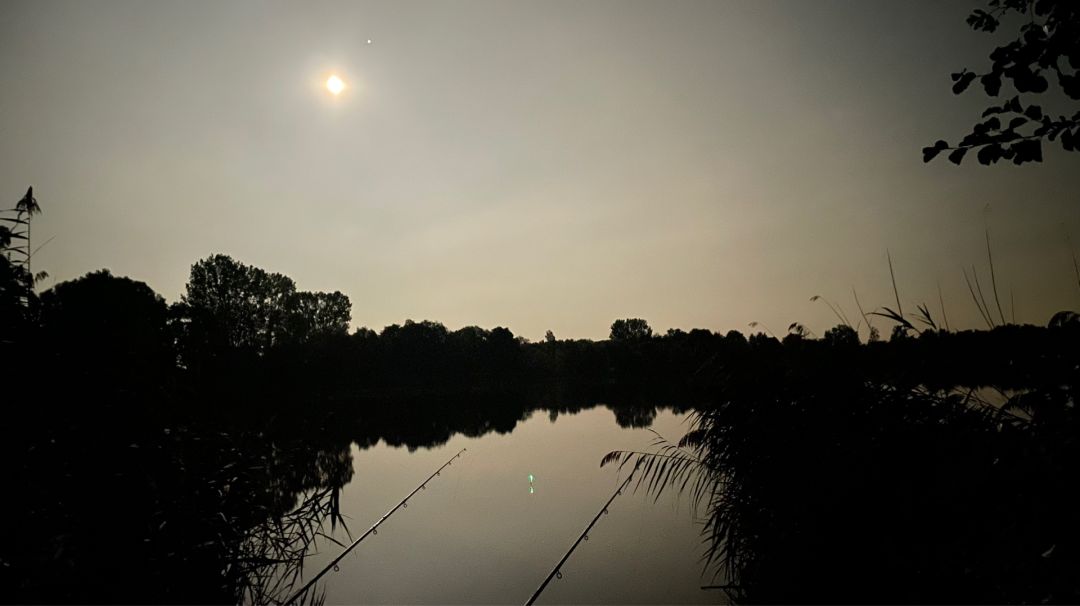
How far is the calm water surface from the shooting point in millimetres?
11688

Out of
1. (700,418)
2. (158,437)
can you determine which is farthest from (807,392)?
(158,437)

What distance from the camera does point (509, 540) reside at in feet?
50.5

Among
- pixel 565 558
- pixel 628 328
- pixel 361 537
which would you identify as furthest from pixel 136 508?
pixel 628 328

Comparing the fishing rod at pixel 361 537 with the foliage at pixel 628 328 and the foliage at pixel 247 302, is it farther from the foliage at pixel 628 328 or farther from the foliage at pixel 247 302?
the foliage at pixel 628 328

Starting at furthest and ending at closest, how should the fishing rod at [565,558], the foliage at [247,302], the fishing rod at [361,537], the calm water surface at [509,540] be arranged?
the foliage at [247,302] < the calm water surface at [509,540] < the fishing rod at [361,537] < the fishing rod at [565,558]

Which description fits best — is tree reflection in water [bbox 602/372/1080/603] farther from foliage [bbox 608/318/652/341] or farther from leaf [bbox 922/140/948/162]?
foliage [bbox 608/318/652/341]

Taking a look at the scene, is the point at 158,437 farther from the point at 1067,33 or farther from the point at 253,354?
the point at 253,354

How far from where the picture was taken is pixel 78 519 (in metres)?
7.59

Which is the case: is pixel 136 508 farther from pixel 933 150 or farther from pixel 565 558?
pixel 933 150

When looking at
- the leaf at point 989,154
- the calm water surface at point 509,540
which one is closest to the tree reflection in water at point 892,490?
the leaf at point 989,154

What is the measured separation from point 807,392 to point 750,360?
5.17 feet

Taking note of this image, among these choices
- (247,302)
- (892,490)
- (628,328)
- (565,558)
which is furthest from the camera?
(628,328)

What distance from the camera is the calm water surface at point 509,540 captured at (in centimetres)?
1169

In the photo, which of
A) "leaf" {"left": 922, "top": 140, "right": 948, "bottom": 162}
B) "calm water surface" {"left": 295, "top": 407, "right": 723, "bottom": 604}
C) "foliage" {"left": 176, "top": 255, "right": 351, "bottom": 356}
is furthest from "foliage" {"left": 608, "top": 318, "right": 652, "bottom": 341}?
"leaf" {"left": 922, "top": 140, "right": 948, "bottom": 162}
